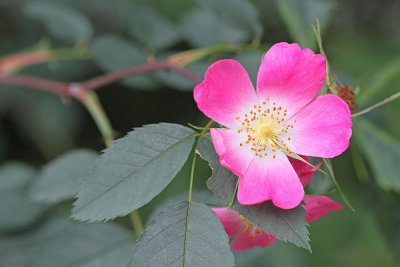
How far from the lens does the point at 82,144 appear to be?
2.06 m

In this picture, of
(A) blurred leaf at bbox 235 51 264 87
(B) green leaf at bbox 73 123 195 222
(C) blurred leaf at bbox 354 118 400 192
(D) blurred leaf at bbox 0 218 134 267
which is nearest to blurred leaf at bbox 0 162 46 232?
(D) blurred leaf at bbox 0 218 134 267

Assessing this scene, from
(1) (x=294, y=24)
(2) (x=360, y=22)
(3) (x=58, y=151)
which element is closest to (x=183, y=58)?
(1) (x=294, y=24)

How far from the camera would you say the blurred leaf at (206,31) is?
1440 mm

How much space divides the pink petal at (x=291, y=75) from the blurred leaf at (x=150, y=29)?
767 millimetres

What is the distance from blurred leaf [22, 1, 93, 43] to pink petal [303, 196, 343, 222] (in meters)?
1.03

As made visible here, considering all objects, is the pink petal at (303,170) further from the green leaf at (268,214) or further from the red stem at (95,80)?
the red stem at (95,80)

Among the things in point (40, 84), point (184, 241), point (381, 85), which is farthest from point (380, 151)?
point (40, 84)

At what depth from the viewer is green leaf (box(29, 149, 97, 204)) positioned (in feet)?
3.73

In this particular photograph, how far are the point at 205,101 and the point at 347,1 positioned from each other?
2.09m

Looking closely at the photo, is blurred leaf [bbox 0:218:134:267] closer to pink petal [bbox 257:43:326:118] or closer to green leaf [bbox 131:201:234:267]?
green leaf [bbox 131:201:234:267]

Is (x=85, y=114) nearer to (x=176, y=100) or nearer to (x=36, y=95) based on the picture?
(x=36, y=95)

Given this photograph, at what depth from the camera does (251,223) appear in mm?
805

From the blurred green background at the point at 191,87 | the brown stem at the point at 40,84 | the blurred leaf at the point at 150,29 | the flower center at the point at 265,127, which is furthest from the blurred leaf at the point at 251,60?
the brown stem at the point at 40,84

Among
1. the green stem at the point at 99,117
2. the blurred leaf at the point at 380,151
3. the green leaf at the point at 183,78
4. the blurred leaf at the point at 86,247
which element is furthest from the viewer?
the green leaf at the point at 183,78
